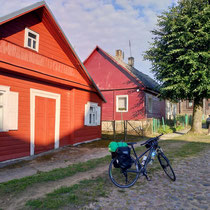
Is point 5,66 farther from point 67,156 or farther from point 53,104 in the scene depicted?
point 67,156

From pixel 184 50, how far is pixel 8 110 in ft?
39.5

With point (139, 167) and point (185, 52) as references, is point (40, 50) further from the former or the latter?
point (185, 52)

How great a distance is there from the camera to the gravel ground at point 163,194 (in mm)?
3773

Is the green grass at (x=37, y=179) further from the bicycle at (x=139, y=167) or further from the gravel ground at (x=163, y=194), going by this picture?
the gravel ground at (x=163, y=194)

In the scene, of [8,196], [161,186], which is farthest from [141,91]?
[8,196]

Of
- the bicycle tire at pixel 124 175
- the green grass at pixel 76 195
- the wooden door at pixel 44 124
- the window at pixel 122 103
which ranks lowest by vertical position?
the green grass at pixel 76 195

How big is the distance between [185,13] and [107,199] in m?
14.9

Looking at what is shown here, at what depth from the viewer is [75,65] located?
11.6 m

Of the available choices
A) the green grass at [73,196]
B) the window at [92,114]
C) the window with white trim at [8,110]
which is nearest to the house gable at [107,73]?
the window at [92,114]

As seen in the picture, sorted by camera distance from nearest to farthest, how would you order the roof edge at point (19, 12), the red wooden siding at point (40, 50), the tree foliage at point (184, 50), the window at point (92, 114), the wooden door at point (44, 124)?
the roof edge at point (19, 12) < the red wooden siding at point (40, 50) < the wooden door at point (44, 124) < the window at point (92, 114) < the tree foliage at point (184, 50)

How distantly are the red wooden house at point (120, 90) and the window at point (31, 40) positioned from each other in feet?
40.4

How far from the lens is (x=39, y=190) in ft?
15.2

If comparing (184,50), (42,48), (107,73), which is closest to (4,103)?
(42,48)

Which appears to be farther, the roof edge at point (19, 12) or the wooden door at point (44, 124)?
the wooden door at point (44, 124)
